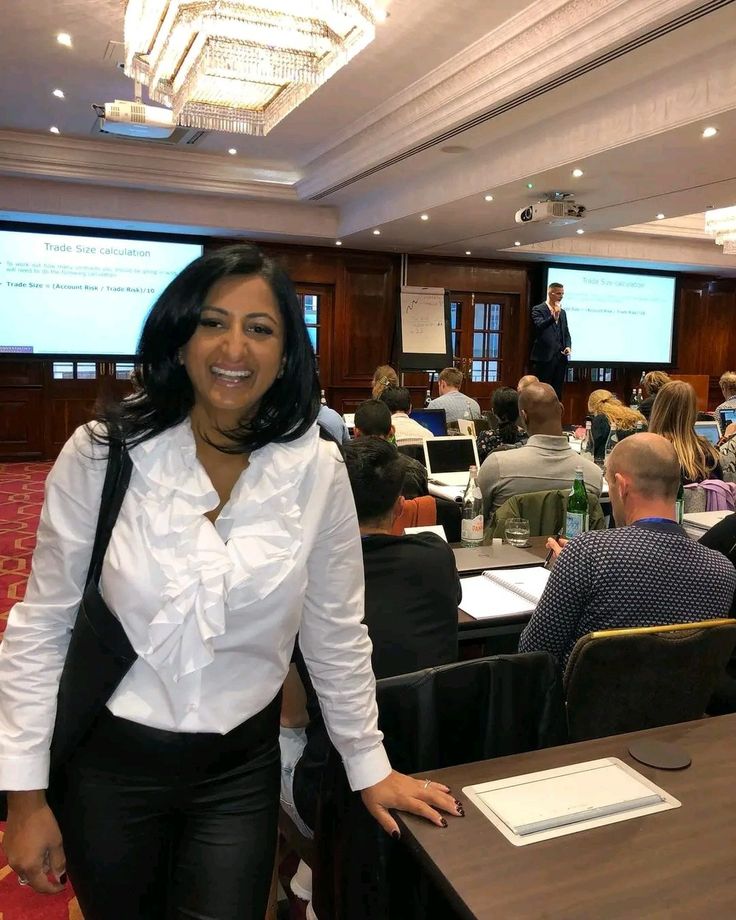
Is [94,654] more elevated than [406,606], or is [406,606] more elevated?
[94,654]

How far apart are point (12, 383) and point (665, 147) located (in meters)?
7.43

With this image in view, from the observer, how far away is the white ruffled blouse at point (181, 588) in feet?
3.69

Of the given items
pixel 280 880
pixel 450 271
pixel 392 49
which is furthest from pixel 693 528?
pixel 450 271

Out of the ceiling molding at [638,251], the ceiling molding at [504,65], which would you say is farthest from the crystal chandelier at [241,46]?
the ceiling molding at [638,251]

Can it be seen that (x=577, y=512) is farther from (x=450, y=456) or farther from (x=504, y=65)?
(x=504, y=65)

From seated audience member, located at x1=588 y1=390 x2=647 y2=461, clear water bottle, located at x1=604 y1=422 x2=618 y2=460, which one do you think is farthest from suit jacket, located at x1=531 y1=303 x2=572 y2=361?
clear water bottle, located at x1=604 y1=422 x2=618 y2=460

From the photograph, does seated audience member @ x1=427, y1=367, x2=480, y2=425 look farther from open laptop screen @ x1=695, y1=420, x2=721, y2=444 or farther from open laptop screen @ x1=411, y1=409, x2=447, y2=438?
open laptop screen @ x1=695, y1=420, x2=721, y2=444

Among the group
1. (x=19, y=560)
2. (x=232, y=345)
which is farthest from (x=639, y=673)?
(x=19, y=560)

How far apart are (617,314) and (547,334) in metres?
2.21

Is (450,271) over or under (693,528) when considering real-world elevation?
over

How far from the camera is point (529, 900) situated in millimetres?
918

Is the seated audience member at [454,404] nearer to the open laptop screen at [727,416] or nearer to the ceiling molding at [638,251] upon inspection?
the open laptop screen at [727,416]

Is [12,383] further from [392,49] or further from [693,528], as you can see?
[693,528]

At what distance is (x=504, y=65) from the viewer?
16.1 ft
